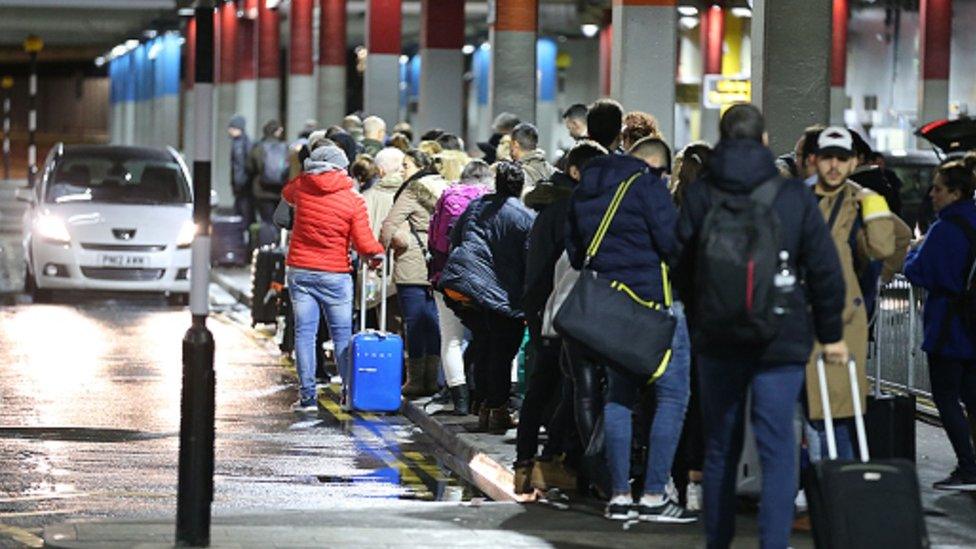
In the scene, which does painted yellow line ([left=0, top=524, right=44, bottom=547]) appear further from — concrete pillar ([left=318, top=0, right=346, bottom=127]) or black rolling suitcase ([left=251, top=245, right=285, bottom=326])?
concrete pillar ([left=318, top=0, right=346, bottom=127])

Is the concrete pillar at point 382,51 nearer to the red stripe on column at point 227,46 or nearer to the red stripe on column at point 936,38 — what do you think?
the red stripe on column at point 936,38

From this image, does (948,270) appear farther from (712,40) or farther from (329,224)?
(712,40)

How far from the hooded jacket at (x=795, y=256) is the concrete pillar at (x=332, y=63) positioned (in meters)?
34.6

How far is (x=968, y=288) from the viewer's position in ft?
42.1

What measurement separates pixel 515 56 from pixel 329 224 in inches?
488

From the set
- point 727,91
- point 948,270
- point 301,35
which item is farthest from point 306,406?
point 301,35

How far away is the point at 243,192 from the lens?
114ft

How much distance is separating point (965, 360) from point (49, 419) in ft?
21.6

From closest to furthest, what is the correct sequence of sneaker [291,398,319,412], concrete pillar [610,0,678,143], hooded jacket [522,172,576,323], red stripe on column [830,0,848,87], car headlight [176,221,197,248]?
hooded jacket [522,172,576,323] < sneaker [291,398,319,412] < concrete pillar [610,0,678,143] < car headlight [176,221,197,248] < red stripe on column [830,0,848,87]

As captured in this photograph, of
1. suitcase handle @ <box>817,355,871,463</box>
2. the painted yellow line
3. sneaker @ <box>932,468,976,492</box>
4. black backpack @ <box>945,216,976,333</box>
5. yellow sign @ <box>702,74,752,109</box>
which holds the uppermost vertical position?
yellow sign @ <box>702,74,752,109</box>

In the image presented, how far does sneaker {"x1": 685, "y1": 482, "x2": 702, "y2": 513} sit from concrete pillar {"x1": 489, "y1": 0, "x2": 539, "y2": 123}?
16418mm

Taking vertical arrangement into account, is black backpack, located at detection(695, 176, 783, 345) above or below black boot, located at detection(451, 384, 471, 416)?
above

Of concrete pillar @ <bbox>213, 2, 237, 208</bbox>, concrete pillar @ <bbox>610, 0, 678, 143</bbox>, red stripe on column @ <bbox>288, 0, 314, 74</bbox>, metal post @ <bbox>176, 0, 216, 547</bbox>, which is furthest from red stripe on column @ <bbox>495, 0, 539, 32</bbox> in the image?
concrete pillar @ <bbox>213, 2, 237, 208</bbox>

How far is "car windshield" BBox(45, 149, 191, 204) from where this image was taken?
27016 millimetres
